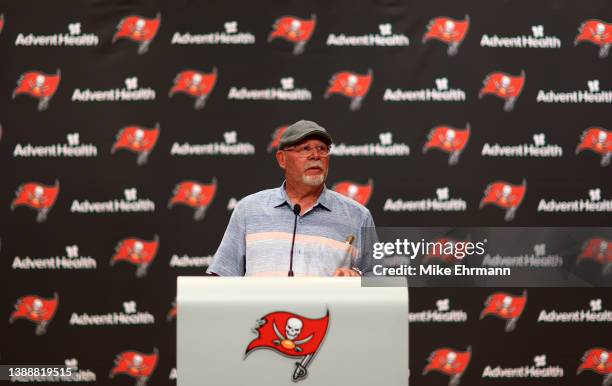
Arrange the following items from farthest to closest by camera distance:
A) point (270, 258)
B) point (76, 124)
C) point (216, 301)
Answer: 1. point (76, 124)
2. point (270, 258)
3. point (216, 301)

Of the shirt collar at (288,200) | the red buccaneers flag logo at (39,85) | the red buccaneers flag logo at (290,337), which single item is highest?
the red buccaneers flag logo at (39,85)

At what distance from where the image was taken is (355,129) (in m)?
4.29

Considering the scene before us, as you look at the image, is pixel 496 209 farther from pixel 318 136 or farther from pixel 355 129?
pixel 318 136

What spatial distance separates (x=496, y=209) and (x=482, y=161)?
1.03 feet

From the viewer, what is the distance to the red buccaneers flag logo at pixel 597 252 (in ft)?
14.2

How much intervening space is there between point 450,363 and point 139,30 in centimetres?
282

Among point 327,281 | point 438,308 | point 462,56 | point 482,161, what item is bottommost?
point 438,308

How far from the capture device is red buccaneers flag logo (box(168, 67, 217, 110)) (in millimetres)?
4250

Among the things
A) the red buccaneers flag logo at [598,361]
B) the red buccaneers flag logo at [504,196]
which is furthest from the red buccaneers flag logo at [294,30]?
the red buccaneers flag logo at [598,361]

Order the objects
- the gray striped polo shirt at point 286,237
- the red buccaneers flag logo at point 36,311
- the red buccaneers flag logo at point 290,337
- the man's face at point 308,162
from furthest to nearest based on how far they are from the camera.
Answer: the red buccaneers flag logo at point 36,311, the man's face at point 308,162, the gray striped polo shirt at point 286,237, the red buccaneers flag logo at point 290,337

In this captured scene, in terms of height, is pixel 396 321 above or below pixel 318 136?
below

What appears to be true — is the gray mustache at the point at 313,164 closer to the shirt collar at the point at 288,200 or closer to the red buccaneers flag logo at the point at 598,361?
the shirt collar at the point at 288,200

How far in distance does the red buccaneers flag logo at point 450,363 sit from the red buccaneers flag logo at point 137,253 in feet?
6.03

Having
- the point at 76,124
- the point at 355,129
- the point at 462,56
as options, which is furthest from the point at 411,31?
the point at 76,124
